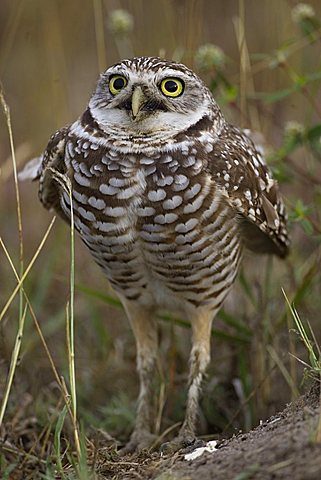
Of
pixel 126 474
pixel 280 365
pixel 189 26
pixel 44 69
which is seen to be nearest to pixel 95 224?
pixel 126 474

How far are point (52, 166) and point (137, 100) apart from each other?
0.50m

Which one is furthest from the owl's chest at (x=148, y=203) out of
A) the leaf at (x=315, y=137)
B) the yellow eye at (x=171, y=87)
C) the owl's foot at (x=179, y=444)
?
the leaf at (x=315, y=137)

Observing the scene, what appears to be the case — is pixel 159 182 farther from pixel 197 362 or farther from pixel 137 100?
pixel 197 362

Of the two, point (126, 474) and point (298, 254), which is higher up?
point (298, 254)

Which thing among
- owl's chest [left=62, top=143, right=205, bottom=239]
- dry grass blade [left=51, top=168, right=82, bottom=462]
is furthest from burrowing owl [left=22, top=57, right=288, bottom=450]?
dry grass blade [left=51, top=168, right=82, bottom=462]

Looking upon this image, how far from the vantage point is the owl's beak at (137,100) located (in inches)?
116

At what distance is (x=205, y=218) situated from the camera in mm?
3043

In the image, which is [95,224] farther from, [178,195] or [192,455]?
[192,455]

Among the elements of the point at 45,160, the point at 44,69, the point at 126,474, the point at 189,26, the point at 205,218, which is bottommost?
the point at 126,474

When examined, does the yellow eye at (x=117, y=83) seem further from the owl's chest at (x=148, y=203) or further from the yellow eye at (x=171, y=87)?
the owl's chest at (x=148, y=203)

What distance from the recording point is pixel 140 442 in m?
3.52

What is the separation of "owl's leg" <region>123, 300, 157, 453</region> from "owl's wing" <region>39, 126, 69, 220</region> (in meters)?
0.55

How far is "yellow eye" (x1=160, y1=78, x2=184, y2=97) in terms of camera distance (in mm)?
3062

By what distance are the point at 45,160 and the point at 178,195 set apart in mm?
651
